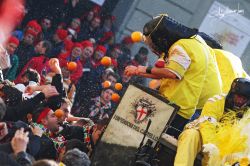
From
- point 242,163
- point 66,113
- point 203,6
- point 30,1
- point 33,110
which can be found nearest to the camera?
point 242,163

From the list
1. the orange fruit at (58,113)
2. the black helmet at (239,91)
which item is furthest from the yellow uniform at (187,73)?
the orange fruit at (58,113)

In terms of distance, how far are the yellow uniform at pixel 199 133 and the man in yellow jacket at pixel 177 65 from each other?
0.32 meters

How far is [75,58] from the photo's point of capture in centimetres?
1108

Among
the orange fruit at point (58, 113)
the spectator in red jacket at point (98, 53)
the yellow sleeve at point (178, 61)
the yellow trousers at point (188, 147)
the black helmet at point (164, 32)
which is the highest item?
the black helmet at point (164, 32)

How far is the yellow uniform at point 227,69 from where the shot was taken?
7.79 m

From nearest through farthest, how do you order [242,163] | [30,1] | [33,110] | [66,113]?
1. [242,163]
2. [33,110]
3. [66,113]
4. [30,1]

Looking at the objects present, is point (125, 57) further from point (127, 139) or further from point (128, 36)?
point (127, 139)

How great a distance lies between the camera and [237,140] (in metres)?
6.15

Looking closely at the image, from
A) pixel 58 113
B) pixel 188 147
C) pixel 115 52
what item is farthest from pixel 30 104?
pixel 115 52

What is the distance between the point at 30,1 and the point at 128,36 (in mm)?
2500

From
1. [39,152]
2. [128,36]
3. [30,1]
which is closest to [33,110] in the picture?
[39,152]

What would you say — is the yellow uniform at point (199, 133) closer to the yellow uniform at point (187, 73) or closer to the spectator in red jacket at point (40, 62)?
the yellow uniform at point (187, 73)

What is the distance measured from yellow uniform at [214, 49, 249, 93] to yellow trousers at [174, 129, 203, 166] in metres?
1.62

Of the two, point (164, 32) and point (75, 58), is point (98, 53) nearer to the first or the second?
point (75, 58)
